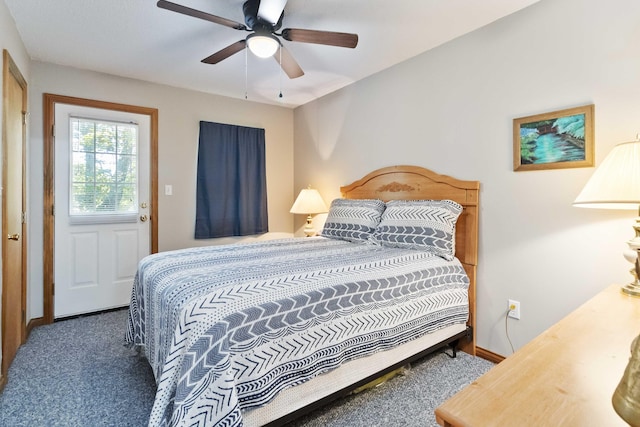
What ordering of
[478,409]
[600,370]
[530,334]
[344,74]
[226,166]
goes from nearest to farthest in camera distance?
[478,409] → [600,370] → [530,334] → [344,74] → [226,166]

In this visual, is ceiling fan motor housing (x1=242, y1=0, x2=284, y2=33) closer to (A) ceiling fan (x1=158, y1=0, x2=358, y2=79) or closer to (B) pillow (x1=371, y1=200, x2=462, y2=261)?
(A) ceiling fan (x1=158, y1=0, x2=358, y2=79)

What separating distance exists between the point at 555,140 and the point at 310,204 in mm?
2351

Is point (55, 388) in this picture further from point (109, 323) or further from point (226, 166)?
point (226, 166)

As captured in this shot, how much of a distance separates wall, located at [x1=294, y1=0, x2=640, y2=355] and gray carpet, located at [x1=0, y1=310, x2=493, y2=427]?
62cm

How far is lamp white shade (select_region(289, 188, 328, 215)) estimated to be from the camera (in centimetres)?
374

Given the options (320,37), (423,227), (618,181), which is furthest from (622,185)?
(320,37)

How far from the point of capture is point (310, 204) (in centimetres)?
375

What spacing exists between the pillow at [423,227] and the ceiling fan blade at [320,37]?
48.7 inches

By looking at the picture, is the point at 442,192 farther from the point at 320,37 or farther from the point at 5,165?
the point at 5,165

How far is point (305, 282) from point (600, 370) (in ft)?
3.61

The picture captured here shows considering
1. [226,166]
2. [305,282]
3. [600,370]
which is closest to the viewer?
[600,370]

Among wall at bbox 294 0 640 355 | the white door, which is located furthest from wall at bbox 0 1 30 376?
wall at bbox 294 0 640 355

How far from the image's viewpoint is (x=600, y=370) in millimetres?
795

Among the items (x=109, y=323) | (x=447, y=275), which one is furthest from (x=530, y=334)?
(x=109, y=323)
